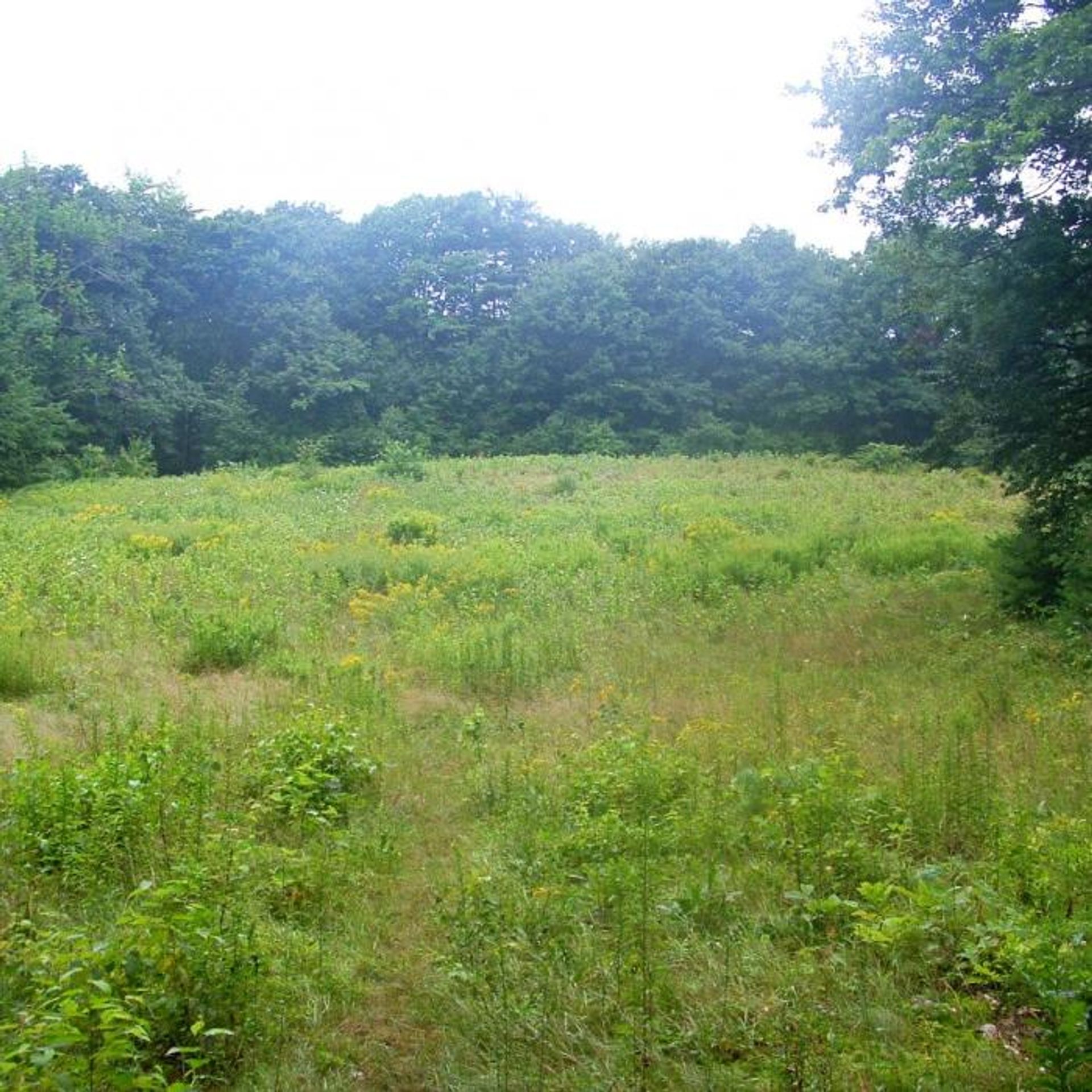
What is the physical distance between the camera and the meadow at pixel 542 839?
10.3 feet

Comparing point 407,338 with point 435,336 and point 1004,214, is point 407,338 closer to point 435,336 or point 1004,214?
point 435,336

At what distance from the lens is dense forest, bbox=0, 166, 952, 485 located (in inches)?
1511

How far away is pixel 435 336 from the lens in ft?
146

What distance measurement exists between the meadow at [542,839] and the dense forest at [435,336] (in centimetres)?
3029

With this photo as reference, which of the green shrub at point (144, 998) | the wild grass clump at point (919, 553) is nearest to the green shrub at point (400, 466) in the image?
the wild grass clump at point (919, 553)

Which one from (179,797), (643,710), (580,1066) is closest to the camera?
(580,1066)

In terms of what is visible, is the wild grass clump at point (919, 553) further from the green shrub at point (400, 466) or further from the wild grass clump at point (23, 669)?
the green shrub at point (400, 466)

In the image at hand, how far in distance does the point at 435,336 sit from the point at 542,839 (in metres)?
42.0

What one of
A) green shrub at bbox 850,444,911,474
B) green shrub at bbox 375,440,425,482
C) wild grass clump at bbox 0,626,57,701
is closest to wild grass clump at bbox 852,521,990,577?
wild grass clump at bbox 0,626,57,701

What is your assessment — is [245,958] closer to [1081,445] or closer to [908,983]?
[908,983]

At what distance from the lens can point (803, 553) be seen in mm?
12555

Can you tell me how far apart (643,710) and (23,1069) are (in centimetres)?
491

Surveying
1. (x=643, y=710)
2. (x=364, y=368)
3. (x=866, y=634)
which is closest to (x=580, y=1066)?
(x=643, y=710)

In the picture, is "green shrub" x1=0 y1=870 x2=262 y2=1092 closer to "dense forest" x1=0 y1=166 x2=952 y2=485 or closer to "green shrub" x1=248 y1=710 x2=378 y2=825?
"green shrub" x1=248 y1=710 x2=378 y2=825
